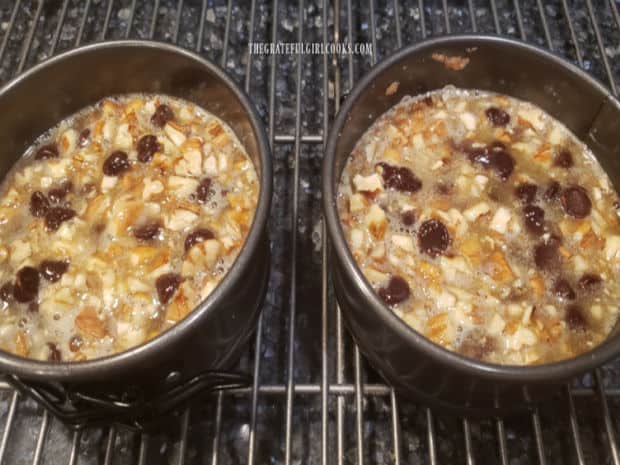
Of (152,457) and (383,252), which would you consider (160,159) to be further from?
(152,457)

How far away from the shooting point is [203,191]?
1.23m

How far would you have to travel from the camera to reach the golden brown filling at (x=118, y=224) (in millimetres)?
1118

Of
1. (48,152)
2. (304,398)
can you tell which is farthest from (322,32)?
(304,398)

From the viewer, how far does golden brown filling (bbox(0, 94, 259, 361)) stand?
1.12m

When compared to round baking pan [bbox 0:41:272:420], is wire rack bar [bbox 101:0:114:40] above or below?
above

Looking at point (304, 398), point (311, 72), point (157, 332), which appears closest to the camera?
point (157, 332)

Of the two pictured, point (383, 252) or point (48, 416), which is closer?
Result: point (383, 252)

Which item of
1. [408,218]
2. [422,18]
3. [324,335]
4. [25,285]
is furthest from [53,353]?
[422,18]

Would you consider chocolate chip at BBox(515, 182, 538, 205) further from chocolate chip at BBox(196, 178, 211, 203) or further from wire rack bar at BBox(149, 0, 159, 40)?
wire rack bar at BBox(149, 0, 159, 40)

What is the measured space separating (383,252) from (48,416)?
0.73m

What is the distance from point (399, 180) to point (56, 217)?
2.15 ft

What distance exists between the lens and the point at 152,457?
4.08 feet

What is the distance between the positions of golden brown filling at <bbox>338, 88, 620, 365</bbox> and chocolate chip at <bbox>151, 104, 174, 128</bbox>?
391 mm

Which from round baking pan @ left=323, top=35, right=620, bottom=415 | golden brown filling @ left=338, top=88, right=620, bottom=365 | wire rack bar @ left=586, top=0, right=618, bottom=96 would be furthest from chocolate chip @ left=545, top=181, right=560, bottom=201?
wire rack bar @ left=586, top=0, right=618, bottom=96
